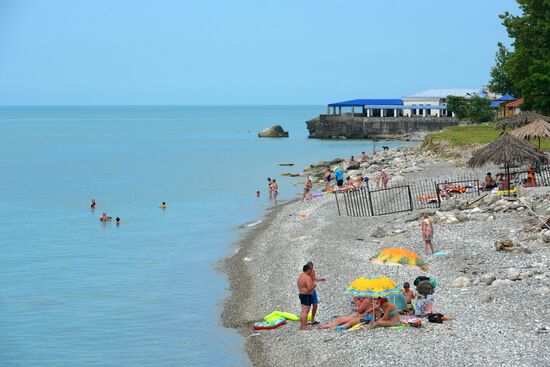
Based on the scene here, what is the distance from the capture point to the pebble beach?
16.0 m

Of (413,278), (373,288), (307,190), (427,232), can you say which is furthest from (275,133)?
(373,288)

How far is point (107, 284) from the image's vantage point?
28438 mm

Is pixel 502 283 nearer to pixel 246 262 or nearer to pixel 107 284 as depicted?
pixel 246 262

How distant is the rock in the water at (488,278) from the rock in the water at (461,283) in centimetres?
34

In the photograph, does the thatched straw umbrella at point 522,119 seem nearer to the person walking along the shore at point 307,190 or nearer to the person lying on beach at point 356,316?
the person walking along the shore at point 307,190

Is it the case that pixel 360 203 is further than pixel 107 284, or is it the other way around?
pixel 360 203

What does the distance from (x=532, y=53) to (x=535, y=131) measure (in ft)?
75.8

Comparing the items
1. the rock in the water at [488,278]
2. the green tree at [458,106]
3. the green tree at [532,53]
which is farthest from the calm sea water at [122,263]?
the green tree at [458,106]

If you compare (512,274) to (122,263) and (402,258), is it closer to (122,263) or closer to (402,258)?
(402,258)

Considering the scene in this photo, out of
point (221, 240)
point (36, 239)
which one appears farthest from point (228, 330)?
point (36, 239)

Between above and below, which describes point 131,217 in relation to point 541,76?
below

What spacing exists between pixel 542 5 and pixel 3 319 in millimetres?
44659

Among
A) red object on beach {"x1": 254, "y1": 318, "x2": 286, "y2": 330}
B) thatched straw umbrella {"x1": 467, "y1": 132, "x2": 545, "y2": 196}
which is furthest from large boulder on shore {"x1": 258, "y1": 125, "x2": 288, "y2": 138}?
red object on beach {"x1": 254, "y1": 318, "x2": 286, "y2": 330}

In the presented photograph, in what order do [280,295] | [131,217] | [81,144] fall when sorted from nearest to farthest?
[280,295] → [131,217] → [81,144]
